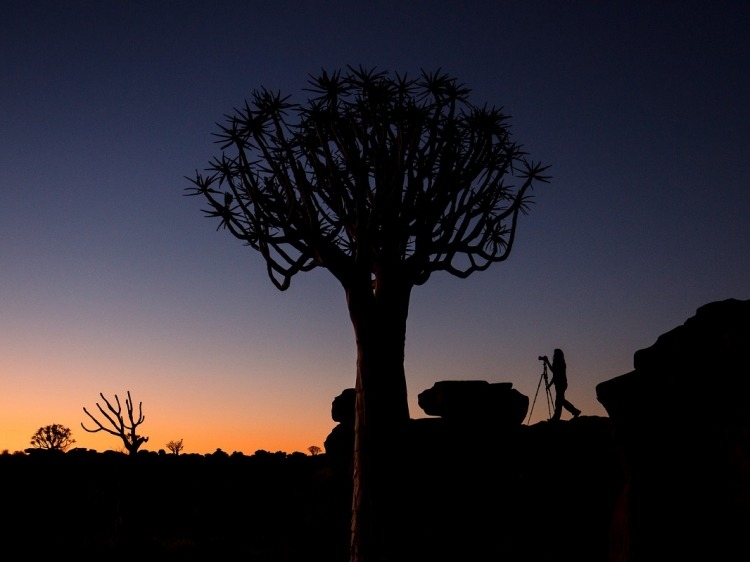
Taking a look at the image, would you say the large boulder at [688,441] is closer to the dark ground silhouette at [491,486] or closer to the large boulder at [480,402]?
the dark ground silhouette at [491,486]

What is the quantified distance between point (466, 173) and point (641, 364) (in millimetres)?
4775

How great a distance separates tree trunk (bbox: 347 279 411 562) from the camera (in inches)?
341

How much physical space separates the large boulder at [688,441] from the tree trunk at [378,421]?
3336 millimetres

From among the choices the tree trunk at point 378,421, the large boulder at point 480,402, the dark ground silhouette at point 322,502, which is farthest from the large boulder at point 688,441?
the large boulder at point 480,402

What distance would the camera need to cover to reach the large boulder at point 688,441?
201 inches

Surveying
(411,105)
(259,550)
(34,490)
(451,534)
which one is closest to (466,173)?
(411,105)

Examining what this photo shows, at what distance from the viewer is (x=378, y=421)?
357 inches

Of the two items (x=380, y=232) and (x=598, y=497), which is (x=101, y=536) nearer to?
(x=380, y=232)

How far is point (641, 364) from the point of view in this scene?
20.6 ft

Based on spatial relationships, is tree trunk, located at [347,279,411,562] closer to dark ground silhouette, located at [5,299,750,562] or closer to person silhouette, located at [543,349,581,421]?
dark ground silhouette, located at [5,299,750,562]

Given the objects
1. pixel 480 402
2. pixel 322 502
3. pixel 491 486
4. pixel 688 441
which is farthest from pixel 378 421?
pixel 688 441

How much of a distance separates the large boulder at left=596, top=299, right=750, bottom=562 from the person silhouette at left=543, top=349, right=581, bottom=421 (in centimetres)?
565

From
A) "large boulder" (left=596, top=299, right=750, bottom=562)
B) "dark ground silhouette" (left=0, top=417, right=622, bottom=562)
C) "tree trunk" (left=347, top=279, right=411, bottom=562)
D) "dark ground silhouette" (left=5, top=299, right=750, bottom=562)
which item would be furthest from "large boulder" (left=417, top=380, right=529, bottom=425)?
"large boulder" (left=596, top=299, right=750, bottom=562)

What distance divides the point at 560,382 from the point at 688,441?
6456 mm
